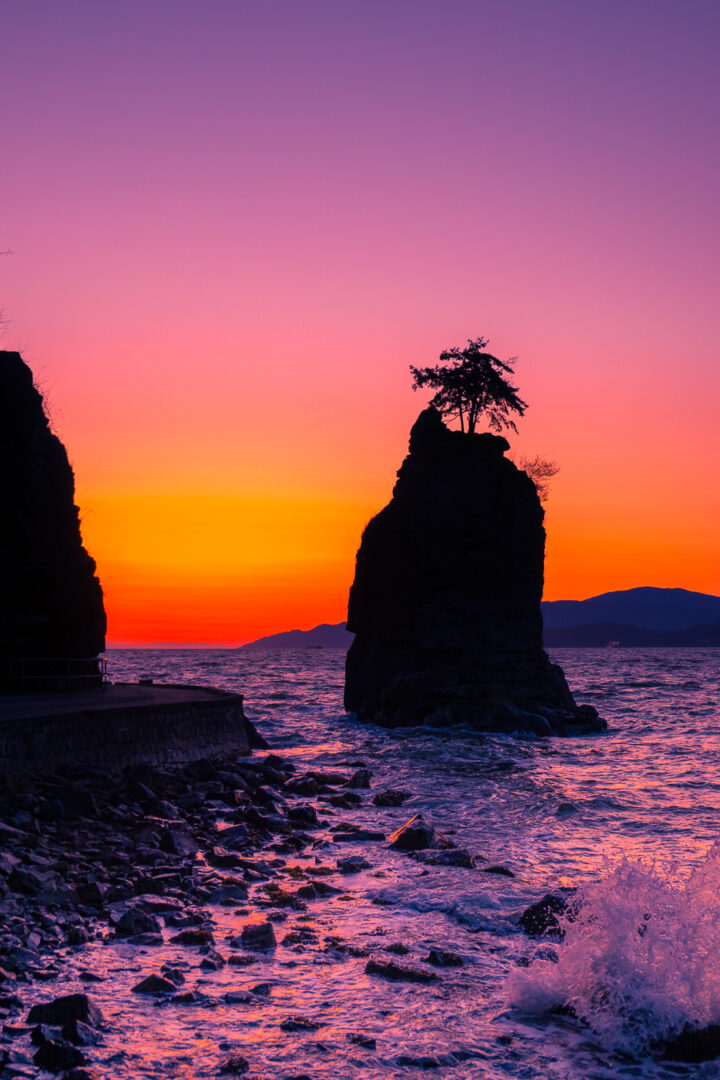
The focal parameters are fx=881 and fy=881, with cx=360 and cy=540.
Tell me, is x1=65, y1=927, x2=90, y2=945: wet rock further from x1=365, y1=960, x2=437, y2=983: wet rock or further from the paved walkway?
the paved walkway

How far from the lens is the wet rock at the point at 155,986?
997cm

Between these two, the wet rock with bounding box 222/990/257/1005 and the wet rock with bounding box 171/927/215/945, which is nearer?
the wet rock with bounding box 222/990/257/1005

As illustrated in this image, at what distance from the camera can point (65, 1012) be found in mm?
8969

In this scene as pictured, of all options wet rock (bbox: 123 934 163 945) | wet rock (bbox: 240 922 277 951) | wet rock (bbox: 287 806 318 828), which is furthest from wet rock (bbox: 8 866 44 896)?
wet rock (bbox: 287 806 318 828)

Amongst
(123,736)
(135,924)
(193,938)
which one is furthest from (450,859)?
(123,736)

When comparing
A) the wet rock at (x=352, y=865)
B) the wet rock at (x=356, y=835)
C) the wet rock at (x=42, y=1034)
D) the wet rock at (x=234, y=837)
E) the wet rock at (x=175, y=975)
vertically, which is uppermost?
the wet rock at (x=42, y=1034)

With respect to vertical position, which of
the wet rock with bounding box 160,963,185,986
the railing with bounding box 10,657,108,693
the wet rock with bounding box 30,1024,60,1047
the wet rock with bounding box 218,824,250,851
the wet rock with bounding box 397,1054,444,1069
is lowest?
the wet rock with bounding box 218,824,250,851

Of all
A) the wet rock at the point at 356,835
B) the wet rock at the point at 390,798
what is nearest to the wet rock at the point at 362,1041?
the wet rock at the point at 356,835

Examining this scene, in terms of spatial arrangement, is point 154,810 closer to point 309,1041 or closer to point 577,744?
point 309,1041

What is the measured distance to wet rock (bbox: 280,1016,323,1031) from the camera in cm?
937

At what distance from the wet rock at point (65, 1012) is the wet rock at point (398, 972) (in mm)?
3465

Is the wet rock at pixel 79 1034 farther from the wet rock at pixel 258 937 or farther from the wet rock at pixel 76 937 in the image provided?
the wet rock at pixel 258 937

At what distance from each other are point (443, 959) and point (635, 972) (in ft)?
8.41

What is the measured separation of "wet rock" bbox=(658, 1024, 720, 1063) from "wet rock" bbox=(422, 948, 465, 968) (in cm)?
291
